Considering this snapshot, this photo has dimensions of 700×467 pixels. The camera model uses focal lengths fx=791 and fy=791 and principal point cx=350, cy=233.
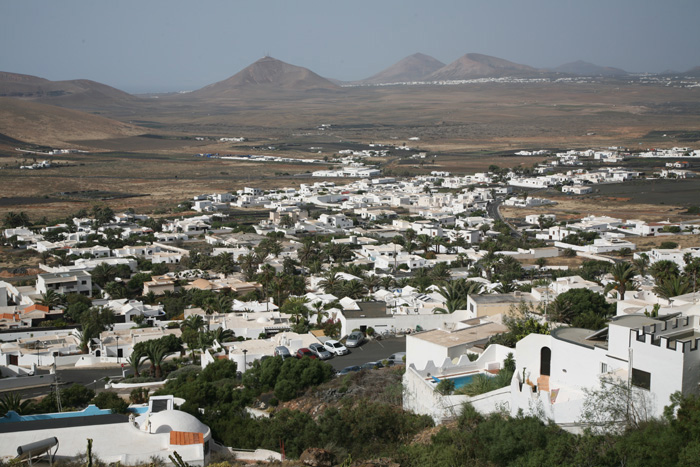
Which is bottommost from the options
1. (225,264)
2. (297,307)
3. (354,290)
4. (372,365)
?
(225,264)

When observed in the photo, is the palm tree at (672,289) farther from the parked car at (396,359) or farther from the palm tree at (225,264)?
the palm tree at (225,264)

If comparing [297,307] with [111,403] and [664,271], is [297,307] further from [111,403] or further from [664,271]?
[664,271]

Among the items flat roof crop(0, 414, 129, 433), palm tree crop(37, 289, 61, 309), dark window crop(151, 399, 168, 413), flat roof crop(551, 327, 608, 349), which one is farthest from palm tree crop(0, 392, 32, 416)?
palm tree crop(37, 289, 61, 309)

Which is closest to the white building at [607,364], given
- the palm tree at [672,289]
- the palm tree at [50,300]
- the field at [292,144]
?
the palm tree at [672,289]

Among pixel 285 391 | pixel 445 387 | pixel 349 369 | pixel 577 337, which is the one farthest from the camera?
pixel 349 369

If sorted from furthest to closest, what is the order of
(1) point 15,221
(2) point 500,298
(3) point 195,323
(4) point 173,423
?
(1) point 15,221 < (3) point 195,323 < (2) point 500,298 < (4) point 173,423

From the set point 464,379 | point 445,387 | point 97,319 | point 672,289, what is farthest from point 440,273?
point 445,387

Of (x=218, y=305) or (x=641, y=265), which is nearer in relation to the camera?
(x=218, y=305)

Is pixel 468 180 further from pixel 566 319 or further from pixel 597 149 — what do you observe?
pixel 566 319
